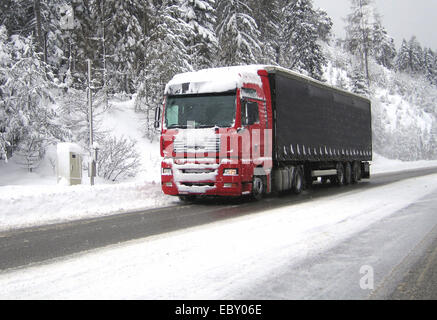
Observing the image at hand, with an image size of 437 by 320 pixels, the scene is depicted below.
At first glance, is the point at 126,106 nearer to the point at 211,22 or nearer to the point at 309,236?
the point at 211,22

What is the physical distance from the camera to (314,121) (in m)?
16.8

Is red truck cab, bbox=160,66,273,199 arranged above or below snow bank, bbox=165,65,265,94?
below

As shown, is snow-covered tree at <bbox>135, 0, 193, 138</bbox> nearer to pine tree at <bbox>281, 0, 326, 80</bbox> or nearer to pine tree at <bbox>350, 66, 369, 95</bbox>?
pine tree at <bbox>281, 0, 326, 80</bbox>

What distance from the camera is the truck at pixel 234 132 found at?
486 inches

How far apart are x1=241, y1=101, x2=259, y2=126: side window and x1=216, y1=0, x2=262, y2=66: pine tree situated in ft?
72.7

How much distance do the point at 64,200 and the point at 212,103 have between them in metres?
4.54

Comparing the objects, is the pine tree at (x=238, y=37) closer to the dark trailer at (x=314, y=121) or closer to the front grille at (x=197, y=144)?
the dark trailer at (x=314, y=121)

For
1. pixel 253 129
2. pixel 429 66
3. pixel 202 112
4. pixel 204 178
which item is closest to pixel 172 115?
pixel 202 112

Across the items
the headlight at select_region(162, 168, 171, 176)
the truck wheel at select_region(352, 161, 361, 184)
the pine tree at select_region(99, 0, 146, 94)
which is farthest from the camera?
the pine tree at select_region(99, 0, 146, 94)

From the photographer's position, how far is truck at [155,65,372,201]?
486 inches

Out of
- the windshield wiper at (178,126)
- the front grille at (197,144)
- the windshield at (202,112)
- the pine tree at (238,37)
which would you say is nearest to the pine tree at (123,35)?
the pine tree at (238,37)

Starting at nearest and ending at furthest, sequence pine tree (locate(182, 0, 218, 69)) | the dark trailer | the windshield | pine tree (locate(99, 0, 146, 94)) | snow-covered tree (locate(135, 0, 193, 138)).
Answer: the windshield
the dark trailer
snow-covered tree (locate(135, 0, 193, 138))
pine tree (locate(182, 0, 218, 69))
pine tree (locate(99, 0, 146, 94))

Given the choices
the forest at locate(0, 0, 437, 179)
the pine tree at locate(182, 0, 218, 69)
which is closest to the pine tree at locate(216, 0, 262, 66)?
the forest at locate(0, 0, 437, 179)

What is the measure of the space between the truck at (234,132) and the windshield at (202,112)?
0.09ft
